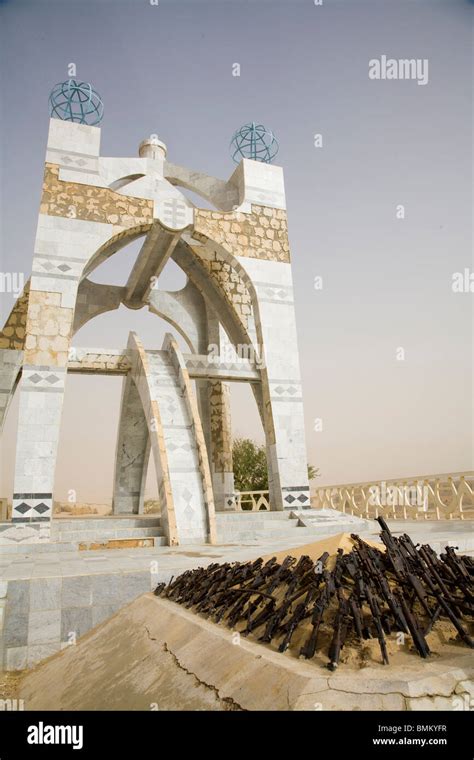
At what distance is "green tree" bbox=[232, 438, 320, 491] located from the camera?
23.2 meters

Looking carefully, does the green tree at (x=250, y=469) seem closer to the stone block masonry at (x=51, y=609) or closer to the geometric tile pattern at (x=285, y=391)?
the geometric tile pattern at (x=285, y=391)

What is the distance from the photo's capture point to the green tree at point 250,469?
23188 millimetres

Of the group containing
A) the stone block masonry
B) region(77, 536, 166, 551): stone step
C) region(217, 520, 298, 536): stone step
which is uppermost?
the stone block masonry

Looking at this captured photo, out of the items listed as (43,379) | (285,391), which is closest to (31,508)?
(43,379)

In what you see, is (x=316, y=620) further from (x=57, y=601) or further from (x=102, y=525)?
(x=102, y=525)

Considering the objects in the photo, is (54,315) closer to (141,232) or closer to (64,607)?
(141,232)

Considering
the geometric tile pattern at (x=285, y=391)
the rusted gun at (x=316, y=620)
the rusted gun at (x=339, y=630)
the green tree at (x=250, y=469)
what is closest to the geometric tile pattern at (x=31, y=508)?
the geometric tile pattern at (x=285, y=391)

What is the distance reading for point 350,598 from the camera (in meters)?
2.72

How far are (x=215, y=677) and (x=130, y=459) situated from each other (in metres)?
14.1

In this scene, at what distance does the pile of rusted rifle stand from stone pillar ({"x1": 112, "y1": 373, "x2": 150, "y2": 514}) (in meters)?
12.3

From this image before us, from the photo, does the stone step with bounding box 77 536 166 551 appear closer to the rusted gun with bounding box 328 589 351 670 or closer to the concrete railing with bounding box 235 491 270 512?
the rusted gun with bounding box 328 589 351 670

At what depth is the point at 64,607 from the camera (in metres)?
4.56

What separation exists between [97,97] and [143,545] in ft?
34.6

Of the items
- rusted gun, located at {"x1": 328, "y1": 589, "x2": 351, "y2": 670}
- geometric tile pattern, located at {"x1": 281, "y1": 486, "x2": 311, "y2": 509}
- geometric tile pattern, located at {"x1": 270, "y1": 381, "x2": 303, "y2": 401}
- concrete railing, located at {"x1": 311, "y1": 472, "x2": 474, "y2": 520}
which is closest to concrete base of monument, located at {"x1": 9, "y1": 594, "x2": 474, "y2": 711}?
rusted gun, located at {"x1": 328, "y1": 589, "x2": 351, "y2": 670}
